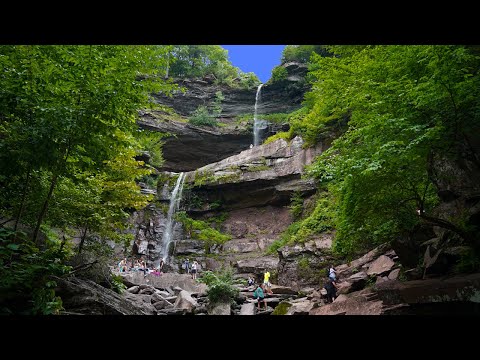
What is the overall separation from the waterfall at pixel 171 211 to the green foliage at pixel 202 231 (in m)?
0.96

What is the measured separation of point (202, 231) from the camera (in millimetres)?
23266

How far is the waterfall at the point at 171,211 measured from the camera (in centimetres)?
2450

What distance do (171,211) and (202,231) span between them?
4.37 metres

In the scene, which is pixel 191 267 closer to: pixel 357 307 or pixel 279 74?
pixel 357 307

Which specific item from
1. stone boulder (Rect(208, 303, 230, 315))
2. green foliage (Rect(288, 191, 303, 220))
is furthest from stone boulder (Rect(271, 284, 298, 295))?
green foliage (Rect(288, 191, 303, 220))

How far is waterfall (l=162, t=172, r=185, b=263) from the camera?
2450 cm

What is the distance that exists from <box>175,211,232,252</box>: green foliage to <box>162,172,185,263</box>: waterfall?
0.96m

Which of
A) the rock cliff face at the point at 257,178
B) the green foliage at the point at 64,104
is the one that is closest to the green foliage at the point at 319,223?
the rock cliff face at the point at 257,178

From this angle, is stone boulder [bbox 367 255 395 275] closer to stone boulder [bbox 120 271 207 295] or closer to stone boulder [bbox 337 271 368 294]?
stone boulder [bbox 337 271 368 294]

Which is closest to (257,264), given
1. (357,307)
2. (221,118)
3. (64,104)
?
(357,307)
